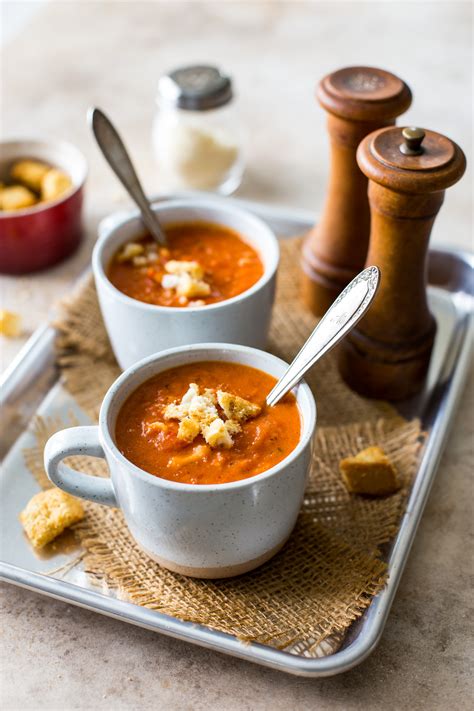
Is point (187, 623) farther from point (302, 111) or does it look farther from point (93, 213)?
point (302, 111)

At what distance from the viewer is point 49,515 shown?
3.72ft

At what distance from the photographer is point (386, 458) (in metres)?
1.20

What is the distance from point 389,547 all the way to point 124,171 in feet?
2.41

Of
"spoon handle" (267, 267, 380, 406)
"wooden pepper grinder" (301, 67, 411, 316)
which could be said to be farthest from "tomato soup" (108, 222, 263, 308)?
"spoon handle" (267, 267, 380, 406)

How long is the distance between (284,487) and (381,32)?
197 centimetres

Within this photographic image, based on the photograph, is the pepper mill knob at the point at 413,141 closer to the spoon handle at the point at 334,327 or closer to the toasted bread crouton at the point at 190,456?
the spoon handle at the point at 334,327

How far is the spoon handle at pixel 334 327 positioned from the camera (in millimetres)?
1036

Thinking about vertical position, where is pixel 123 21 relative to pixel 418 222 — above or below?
below

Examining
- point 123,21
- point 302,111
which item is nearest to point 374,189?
point 302,111

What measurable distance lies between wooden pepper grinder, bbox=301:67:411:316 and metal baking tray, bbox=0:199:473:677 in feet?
0.73

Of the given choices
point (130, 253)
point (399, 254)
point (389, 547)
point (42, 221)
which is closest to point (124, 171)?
point (130, 253)

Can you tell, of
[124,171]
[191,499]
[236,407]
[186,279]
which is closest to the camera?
[191,499]

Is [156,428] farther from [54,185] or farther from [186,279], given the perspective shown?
[54,185]

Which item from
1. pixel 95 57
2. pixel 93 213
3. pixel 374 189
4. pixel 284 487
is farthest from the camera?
pixel 95 57
